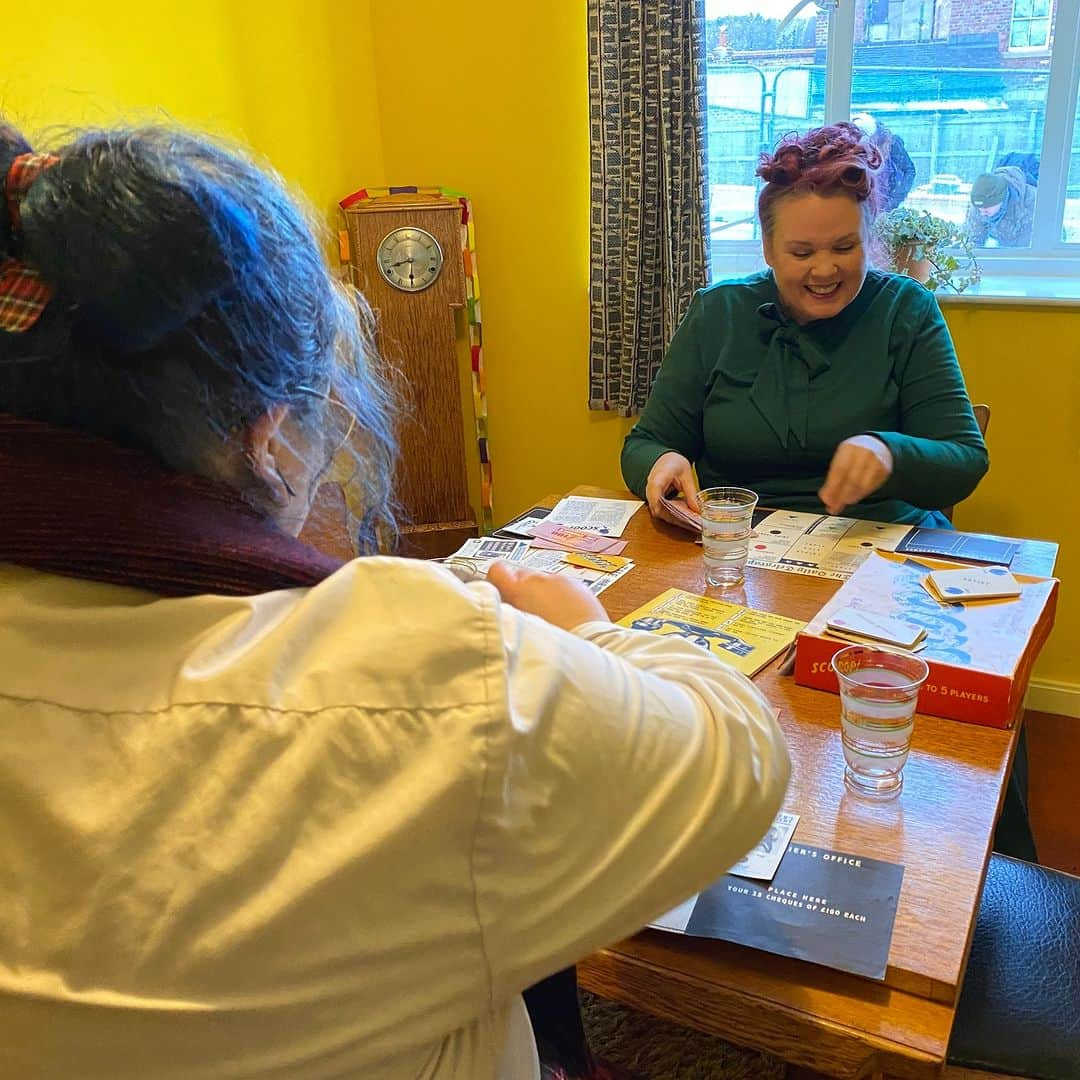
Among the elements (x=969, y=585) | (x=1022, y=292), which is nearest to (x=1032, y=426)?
(x=1022, y=292)

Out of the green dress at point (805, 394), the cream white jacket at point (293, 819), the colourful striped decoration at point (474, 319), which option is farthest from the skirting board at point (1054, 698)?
the cream white jacket at point (293, 819)

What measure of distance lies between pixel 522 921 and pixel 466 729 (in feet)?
0.42

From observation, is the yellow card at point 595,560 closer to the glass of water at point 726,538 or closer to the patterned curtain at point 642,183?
the glass of water at point 726,538

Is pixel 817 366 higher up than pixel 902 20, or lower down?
lower down

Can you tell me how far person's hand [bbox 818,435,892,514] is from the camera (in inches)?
65.0

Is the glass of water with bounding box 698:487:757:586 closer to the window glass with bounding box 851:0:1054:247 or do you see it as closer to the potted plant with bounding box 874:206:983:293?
the potted plant with bounding box 874:206:983:293

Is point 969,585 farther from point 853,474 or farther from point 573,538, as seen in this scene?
point 573,538

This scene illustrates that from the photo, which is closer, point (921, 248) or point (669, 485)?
point (669, 485)

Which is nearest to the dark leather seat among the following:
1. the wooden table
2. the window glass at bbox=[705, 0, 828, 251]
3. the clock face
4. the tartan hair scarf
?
the wooden table

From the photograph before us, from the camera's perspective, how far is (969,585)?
51.4 inches

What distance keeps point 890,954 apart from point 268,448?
0.62 meters

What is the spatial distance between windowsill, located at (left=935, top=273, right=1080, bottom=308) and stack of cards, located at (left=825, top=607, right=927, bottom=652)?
5.02 feet

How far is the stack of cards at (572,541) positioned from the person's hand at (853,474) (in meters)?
0.36

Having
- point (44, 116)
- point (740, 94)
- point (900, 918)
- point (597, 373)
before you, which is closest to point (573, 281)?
point (597, 373)
